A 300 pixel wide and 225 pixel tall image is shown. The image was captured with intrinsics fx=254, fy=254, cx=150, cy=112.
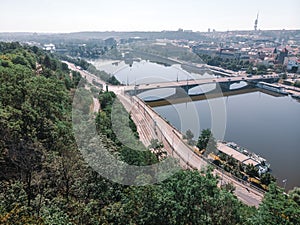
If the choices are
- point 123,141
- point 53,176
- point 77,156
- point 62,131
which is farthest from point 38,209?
point 123,141

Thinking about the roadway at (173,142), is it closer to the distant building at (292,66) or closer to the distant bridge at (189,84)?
the distant bridge at (189,84)

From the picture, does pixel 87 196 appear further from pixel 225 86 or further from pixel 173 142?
pixel 225 86

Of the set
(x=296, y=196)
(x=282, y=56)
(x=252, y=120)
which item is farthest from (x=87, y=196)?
(x=282, y=56)

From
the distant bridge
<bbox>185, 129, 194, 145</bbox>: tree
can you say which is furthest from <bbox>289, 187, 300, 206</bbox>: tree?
the distant bridge

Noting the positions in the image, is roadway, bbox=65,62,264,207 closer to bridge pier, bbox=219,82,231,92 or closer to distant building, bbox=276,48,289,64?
bridge pier, bbox=219,82,231,92

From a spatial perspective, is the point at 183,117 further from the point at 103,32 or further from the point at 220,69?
the point at 103,32
